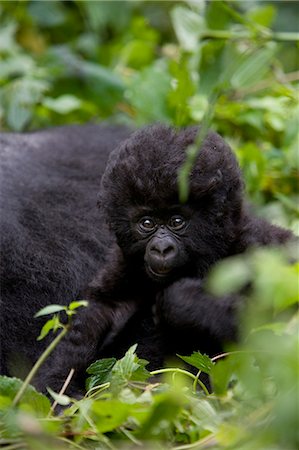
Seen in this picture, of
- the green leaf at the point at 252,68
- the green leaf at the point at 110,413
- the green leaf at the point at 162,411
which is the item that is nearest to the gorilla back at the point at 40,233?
the green leaf at the point at 252,68

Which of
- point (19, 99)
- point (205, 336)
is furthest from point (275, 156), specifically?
point (205, 336)

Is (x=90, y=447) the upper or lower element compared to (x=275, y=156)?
upper

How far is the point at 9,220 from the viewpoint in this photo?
3.06m

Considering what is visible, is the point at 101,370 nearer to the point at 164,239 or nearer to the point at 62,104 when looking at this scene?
the point at 164,239

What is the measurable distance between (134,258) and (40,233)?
0.66m

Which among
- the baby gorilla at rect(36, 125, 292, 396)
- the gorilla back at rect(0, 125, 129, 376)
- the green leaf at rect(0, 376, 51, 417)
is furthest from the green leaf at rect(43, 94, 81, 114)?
the green leaf at rect(0, 376, 51, 417)

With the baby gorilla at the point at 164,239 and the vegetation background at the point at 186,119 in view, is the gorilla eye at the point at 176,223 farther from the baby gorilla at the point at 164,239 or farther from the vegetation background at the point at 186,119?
the vegetation background at the point at 186,119

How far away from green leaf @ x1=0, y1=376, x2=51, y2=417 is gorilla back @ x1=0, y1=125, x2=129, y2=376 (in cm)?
90

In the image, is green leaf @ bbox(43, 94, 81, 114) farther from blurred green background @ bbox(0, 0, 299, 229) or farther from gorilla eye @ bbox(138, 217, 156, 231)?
gorilla eye @ bbox(138, 217, 156, 231)

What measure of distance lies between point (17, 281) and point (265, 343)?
1683 millimetres

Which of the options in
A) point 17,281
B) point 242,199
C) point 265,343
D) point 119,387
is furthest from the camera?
point 17,281

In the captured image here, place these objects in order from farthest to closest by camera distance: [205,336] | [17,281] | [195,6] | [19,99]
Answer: [195,6]
[19,99]
[17,281]
[205,336]

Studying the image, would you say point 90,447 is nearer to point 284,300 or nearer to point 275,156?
point 284,300

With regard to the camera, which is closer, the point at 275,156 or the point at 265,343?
the point at 265,343
